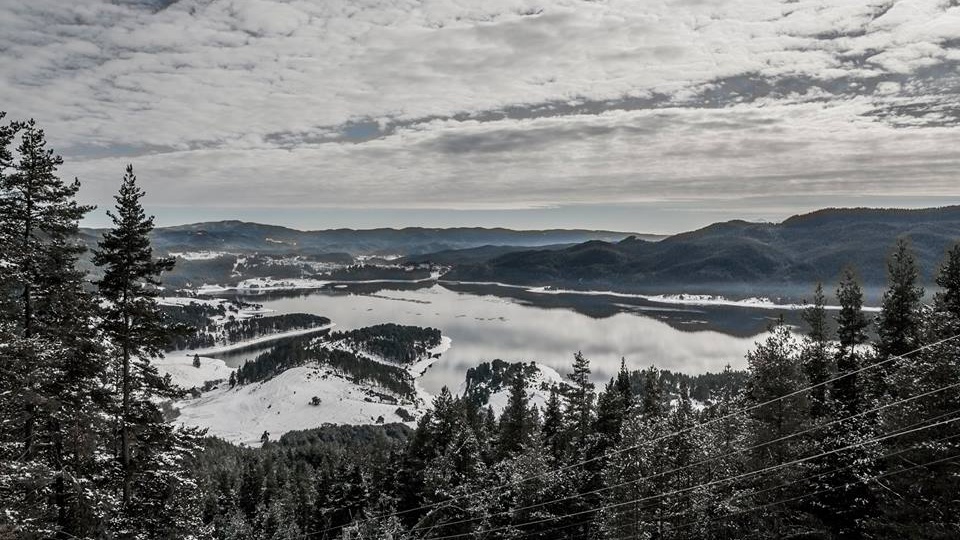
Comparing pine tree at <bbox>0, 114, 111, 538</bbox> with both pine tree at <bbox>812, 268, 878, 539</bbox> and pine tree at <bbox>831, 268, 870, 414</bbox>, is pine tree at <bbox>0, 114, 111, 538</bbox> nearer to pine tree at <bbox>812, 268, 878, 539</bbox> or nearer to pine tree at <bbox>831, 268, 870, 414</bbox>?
pine tree at <bbox>812, 268, 878, 539</bbox>

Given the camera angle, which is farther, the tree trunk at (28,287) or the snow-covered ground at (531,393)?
the snow-covered ground at (531,393)

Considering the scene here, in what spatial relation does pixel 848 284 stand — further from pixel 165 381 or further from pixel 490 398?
pixel 490 398

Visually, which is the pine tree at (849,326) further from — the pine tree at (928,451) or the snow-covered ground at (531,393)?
the snow-covered ground at (531,393)

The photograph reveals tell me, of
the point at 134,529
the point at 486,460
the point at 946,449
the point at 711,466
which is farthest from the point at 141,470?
the point at 486,460

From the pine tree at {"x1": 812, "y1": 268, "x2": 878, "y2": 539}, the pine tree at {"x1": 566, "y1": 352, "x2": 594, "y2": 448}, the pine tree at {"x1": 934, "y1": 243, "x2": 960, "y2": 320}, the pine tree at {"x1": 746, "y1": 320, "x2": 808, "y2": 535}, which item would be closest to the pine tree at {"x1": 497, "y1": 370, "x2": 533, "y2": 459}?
the pine tree at {"x1": 566, "y1": 352, "x2": 594, "y2": 448}

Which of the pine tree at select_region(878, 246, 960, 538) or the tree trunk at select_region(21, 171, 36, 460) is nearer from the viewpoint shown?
the tree trunk at select_region(21, 171, 36, 460)

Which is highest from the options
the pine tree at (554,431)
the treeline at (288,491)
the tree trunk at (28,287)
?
the tree trunk at (28,287)

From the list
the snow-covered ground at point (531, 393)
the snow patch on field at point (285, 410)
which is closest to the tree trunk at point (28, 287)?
the snow-covered ground at point (531, 393)
